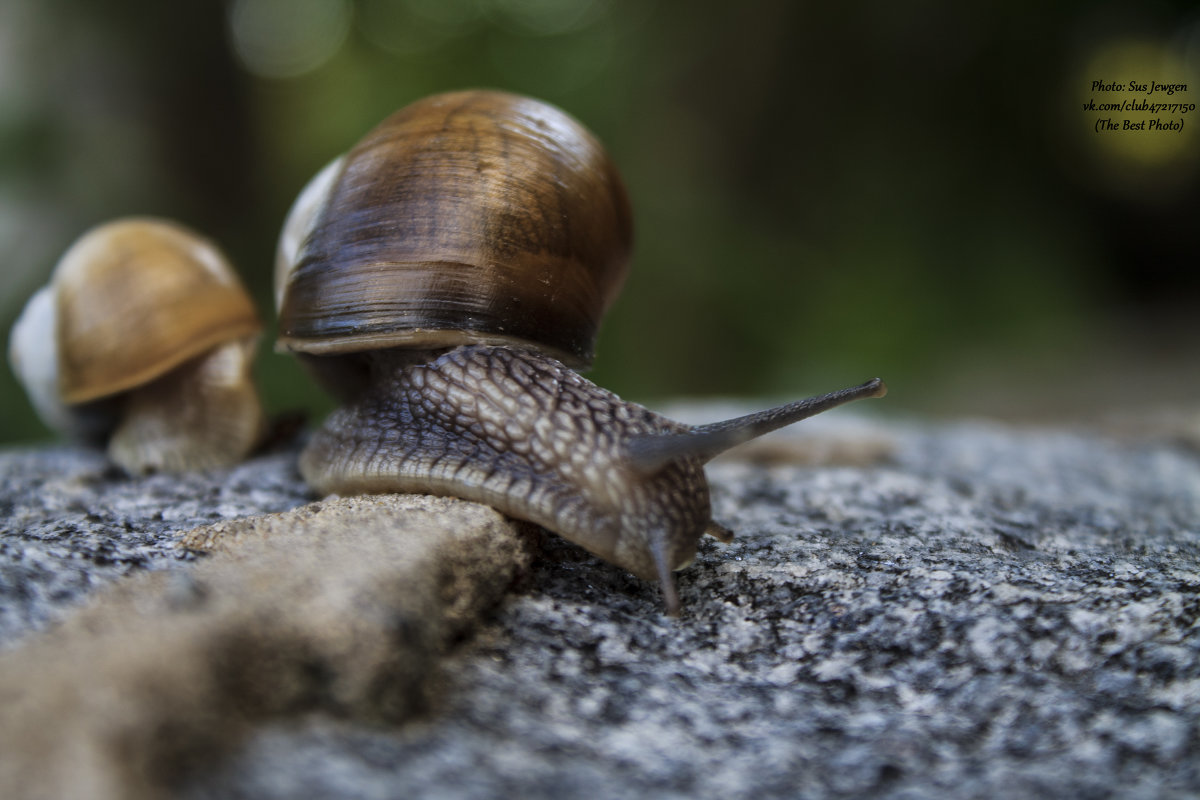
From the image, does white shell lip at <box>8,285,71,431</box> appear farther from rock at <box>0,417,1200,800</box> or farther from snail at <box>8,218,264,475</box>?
rock at <box>0,417,1200,800</box>

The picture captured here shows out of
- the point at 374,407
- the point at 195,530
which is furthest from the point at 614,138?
the point at 195,530

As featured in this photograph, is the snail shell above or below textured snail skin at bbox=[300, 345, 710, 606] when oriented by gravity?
above

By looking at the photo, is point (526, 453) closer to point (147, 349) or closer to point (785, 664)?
point (785, 664)

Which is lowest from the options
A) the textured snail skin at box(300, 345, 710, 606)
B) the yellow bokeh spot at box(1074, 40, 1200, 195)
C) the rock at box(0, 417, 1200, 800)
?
the rock at box(0, 417, 1200, 800)

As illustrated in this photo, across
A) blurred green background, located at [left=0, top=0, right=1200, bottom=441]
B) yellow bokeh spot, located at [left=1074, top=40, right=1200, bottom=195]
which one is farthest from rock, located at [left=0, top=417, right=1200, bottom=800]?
blurred green background, located at [left=0, top=0, right=1200, bottom=441]

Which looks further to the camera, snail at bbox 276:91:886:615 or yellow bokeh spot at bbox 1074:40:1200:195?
yellow bokeh spot at bbox 1074:40:1200:195

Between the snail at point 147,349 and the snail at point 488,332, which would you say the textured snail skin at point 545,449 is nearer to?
the snail at point 488,332
